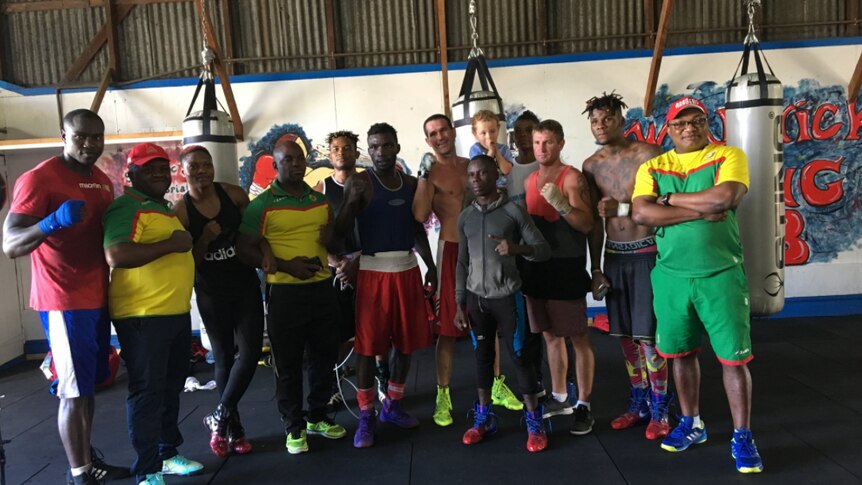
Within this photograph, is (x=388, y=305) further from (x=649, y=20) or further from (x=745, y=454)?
(x=649, y=20)

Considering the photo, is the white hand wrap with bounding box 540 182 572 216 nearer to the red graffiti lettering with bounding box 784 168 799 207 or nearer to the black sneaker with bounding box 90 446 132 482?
the black sneaker with bounding box 90 446 132 482

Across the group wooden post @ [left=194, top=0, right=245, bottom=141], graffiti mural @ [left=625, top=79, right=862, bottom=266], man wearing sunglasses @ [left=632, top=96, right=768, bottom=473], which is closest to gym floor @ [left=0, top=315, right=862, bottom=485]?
man wearing sunglasses @ [left=632, top=96, right=768, bottom=473]

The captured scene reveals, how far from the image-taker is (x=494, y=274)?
308cm

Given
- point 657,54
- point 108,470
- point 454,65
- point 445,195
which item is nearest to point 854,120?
point 657,54

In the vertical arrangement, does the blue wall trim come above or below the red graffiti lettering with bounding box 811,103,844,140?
above

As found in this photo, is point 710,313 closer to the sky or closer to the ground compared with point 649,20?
closer to the ground

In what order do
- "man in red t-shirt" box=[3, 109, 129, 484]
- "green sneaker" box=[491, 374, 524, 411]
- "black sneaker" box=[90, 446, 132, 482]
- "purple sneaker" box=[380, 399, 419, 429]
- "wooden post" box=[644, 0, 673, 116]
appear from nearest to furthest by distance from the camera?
"man in red t-shirt" box=[3, 109, 129, 484] → "black sneaker" box=[90, 446, 132, 482] → "purple sneaker" box=[380, 399, 419, 429] → "green sneaker" box=[491, 374, 524, 411] → "wooden post" box=[644, 0, 673, 116]

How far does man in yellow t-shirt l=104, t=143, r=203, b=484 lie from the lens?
2.62m

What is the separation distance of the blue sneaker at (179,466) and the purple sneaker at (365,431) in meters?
0.84

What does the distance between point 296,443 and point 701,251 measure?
2347 millimetres

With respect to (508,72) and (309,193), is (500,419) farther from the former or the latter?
(508,72)

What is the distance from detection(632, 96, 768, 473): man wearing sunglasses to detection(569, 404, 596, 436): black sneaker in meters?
0.66

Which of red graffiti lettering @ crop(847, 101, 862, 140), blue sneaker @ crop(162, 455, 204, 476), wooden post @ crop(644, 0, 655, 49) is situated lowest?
blue sneaker @ crop(162, 455, 204, 476)

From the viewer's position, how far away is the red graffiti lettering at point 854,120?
6.11 m
